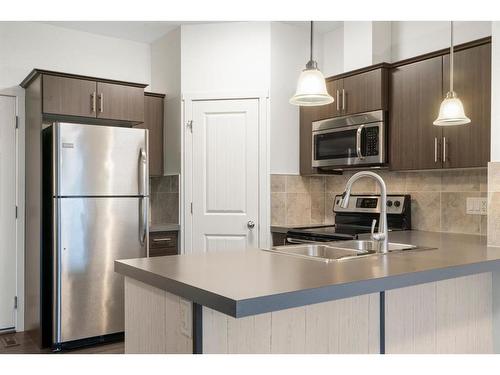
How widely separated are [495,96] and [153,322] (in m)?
2.17

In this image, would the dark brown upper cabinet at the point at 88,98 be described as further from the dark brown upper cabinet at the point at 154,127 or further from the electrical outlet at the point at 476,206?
the electrical outlet at the point at 476,206

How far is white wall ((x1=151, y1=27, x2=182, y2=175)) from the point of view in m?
4.29

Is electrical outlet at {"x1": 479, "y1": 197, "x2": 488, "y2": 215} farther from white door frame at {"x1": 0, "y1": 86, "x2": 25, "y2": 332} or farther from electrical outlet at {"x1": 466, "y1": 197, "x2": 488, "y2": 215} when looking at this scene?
white door frame at {"x1": 0, "y1": 86, "x2": 25, "y2": 332}

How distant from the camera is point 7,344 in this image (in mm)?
3729

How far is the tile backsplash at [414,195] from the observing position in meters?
3.39

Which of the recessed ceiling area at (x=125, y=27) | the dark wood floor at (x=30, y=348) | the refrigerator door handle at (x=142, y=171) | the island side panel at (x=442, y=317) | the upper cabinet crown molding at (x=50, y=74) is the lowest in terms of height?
the dark wood floor at (x=30, y=348)

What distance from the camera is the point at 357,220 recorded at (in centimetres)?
399

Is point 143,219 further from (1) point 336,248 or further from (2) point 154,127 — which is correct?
(1) point 336,248

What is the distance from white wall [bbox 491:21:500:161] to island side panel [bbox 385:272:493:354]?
70cm

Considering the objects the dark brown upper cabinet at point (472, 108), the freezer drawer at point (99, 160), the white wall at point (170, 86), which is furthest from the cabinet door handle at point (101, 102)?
the dark brown upper cabinet at point (472, 108)

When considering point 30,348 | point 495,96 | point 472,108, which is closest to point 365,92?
point 472,108

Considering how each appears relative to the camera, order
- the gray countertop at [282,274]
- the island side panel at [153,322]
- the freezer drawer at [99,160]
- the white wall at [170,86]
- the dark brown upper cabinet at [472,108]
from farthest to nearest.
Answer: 1. the white wall at [170,86]
2. the freezer drawer at [99,160]
3. the dark brown upper cabinet at [472,108]
4. the island side panel at [153,322]
5. the gray countertop at [282,274]

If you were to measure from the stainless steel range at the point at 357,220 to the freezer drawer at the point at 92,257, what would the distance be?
1.27 metres
